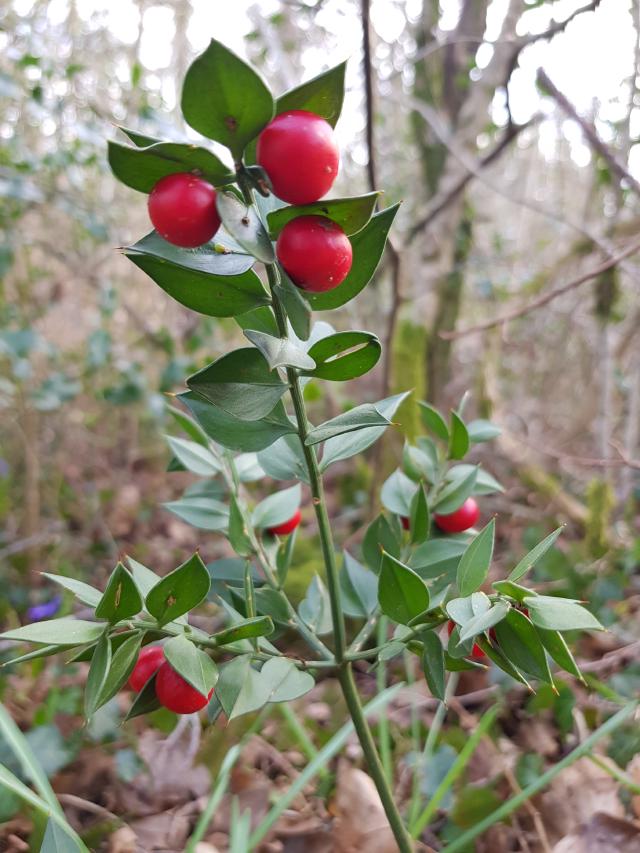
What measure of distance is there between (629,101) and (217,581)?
176cm

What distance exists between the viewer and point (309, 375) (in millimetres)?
396

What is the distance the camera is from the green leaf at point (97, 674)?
1.12 feet

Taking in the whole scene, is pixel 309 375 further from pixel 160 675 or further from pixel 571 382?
pixel 571 382

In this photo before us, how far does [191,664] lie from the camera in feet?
1.19

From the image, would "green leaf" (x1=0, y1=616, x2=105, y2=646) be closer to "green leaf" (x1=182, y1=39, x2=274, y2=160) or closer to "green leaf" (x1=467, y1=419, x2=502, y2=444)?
"green leaf" (x1=182, y1=39, x2=274, y2=160)

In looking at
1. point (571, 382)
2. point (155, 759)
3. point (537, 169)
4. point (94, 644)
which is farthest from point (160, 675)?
point (537, 169)

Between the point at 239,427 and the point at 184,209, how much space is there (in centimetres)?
17

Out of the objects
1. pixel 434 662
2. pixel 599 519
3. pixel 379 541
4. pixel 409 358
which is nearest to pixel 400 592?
pixel 434 662

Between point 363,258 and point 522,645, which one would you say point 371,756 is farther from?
point 363,258

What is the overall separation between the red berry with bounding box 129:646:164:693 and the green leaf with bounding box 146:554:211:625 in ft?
0.17

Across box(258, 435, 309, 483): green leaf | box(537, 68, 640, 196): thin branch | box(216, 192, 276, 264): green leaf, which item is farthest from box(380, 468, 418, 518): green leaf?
box(537, 68, 640, 196): thin branch

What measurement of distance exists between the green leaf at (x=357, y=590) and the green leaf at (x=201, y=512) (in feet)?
0.41

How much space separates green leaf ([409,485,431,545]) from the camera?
52cm

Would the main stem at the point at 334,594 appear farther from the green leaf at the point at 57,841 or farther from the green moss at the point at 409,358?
the green moss at the point at 409,358
